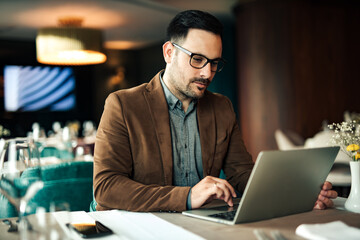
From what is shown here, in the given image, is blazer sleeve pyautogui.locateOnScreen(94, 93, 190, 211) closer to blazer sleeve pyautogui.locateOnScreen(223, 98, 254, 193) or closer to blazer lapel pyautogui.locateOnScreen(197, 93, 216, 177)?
blazer lapel pyautogui.locateOnScreen(197, 93, 216, 177)

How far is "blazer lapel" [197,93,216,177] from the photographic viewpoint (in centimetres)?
181

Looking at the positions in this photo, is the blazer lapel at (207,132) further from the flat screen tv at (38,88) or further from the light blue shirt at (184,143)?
the flat screen tv at (38,88)

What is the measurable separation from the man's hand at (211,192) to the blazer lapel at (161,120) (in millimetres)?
364

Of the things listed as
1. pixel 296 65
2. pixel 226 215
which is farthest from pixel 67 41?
pixel 226 215

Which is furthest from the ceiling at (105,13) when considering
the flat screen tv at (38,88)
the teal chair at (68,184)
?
the teal chair at (68,184)

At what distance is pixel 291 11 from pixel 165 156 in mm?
5030

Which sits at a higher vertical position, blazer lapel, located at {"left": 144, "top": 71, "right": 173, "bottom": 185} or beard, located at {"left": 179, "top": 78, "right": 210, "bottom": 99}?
beard, located at {"left": 179, "top": 78, "right": 210, "bottom": 99}

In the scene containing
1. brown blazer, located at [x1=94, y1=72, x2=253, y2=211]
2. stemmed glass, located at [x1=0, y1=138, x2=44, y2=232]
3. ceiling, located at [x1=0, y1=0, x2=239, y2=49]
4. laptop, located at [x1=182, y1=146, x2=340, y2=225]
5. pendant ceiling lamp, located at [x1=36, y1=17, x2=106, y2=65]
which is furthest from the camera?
ceiling, located at [x1=0, y1=0, x2=239, y2=49]

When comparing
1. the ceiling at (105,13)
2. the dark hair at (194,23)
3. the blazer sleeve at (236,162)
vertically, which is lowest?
the blazer sleeve at (236,162)

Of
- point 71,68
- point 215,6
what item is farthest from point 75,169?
point 71,68

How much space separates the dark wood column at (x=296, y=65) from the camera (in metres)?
6.10

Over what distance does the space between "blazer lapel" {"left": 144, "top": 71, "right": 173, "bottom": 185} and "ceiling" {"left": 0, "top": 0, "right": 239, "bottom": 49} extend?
4848mm

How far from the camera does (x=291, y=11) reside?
20.0 feet

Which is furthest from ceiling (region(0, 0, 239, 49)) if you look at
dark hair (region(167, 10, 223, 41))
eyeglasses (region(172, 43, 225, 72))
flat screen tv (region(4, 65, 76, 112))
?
eyeglasses (region(172, 43, 225, 72))
